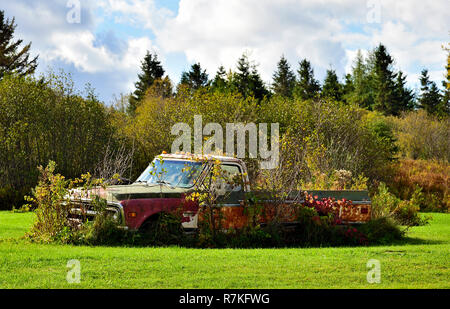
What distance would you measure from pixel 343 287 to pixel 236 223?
4.19m

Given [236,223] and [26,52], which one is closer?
[236,223]

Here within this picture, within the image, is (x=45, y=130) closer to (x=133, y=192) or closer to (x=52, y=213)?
(x=52, y=213)

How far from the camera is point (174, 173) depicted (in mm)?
11156

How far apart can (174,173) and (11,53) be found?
144 feet

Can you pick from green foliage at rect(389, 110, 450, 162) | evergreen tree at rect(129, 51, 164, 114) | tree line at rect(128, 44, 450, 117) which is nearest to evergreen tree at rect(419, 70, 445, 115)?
tree line at rect(128, 44, 450, 117)

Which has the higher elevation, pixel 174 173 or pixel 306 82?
pixel 306 82

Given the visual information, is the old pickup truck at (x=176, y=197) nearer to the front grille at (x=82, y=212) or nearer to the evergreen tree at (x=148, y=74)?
the front grille at (x=82, y=212)

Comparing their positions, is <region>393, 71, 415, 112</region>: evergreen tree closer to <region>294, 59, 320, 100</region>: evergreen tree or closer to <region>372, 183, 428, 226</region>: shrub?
<region>294, 59, 320, 100</region>: evergreen tree

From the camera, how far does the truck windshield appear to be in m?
10.9

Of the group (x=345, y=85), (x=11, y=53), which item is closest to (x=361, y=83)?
(x=345, y=85)

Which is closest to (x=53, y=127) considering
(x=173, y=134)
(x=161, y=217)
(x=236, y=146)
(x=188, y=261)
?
(x=173, y=134)

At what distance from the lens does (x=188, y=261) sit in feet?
26.7

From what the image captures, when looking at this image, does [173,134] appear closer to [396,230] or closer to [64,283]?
[396,230]

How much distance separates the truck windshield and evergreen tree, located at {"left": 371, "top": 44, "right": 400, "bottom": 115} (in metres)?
50.7
